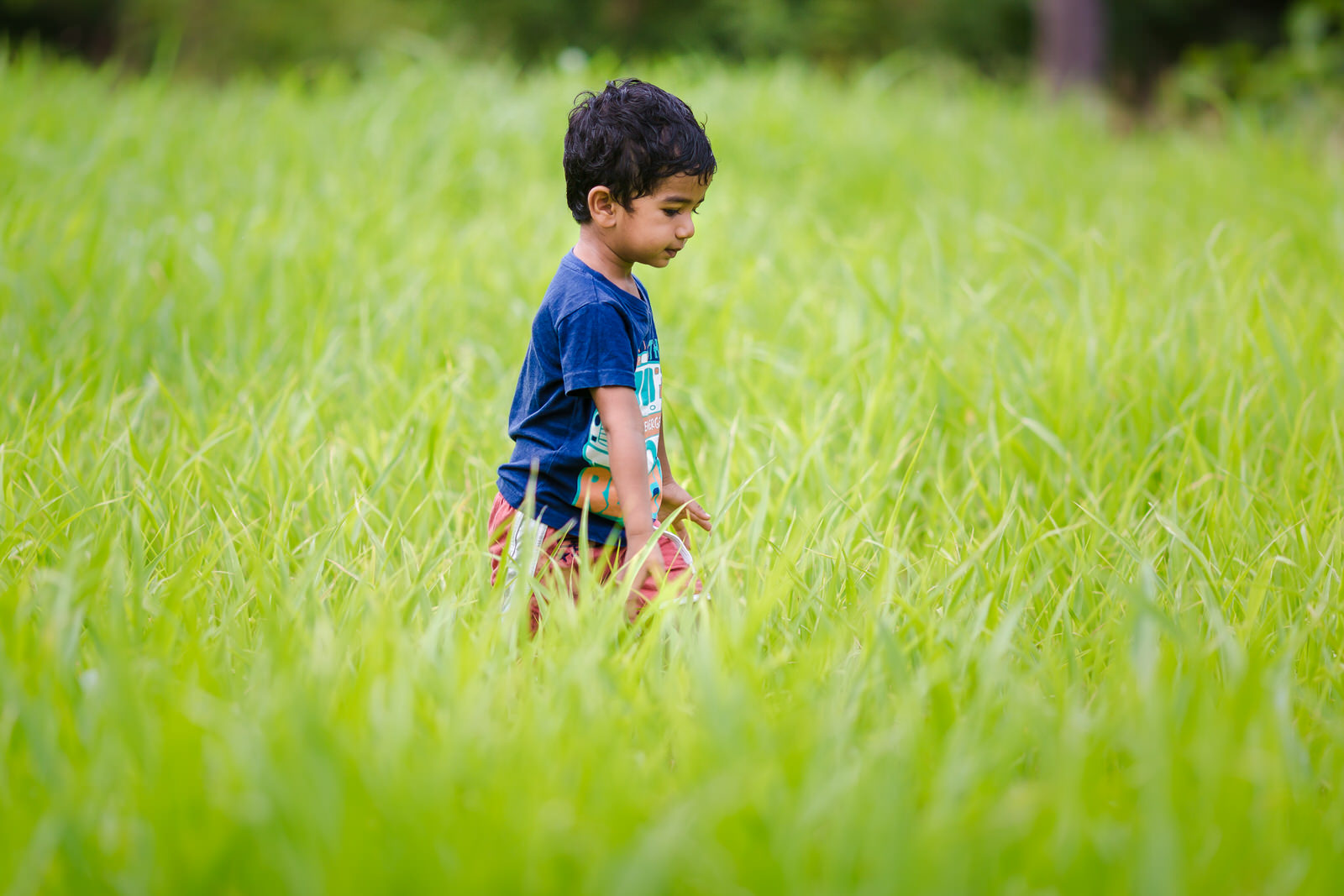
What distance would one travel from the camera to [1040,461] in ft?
7.15

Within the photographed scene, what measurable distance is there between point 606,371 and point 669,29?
16075 mm

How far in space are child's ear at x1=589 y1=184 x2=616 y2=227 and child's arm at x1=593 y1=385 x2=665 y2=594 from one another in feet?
0.89

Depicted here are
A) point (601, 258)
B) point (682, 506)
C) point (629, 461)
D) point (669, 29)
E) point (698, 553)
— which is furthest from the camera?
point (669, 29)

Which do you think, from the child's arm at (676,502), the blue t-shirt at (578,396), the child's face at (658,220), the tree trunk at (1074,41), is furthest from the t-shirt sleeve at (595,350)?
the tree trunk at (1074,41)

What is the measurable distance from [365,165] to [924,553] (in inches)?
133

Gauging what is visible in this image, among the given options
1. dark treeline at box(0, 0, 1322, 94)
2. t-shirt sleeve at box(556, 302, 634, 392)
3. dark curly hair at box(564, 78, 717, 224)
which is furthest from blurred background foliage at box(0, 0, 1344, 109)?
t-shirt sleeve at box(556, 302, 634, 392)

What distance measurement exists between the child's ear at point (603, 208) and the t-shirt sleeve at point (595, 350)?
0.14 meters

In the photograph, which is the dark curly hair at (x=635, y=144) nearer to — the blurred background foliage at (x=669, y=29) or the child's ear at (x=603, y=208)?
the child's ear at (x=603, y=208)

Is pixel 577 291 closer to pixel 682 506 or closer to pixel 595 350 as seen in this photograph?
pixel 595 350

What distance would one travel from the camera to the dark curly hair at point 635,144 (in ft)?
4.85

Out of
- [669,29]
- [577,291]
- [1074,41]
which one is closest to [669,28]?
[669,29]

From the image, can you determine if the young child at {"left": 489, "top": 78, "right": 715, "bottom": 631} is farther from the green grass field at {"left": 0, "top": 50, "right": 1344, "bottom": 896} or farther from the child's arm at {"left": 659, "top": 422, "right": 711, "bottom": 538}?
the green grass field at {"left": 0, "top": 50, "right": 1344, "bottom": 896}

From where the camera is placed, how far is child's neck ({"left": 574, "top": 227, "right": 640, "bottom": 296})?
61.1 inches

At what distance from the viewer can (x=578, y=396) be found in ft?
5.06
